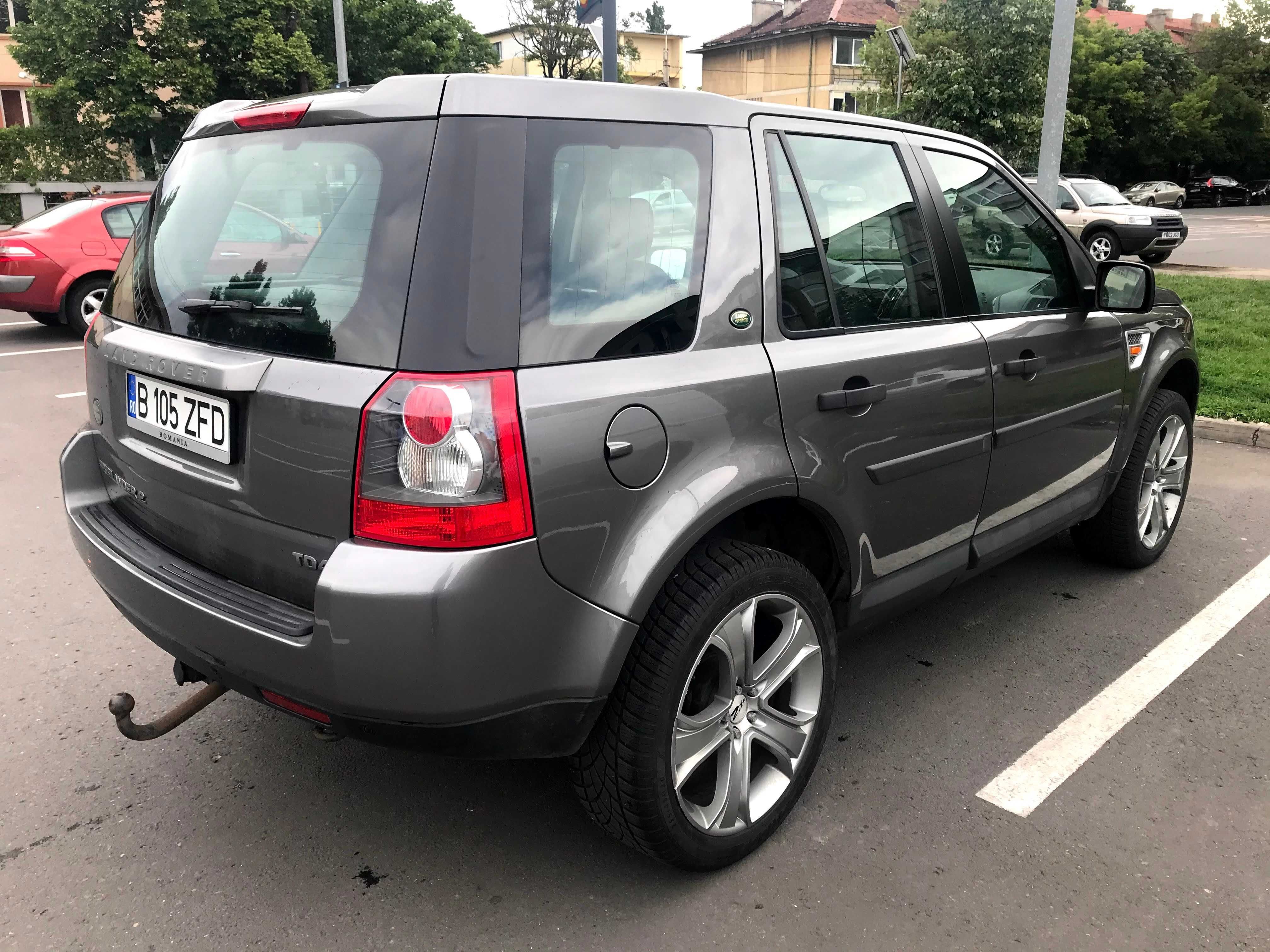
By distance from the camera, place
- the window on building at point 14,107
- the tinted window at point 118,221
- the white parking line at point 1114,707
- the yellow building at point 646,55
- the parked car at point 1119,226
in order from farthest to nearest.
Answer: the yellow building at point 646,55 < the window on building at point 14,107 < the parked car at point 1119,226 < the tinted window at point 118,221 < the white parking line at point 1114,707

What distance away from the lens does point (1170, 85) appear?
50781 millimetres

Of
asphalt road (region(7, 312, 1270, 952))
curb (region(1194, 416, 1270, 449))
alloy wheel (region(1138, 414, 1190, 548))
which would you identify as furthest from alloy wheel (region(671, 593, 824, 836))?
curb (region(1194, 416, 1270, 449))

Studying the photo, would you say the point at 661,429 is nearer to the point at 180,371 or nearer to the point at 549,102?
the point at 549,102

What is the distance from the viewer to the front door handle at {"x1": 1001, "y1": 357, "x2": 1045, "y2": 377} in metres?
3.12

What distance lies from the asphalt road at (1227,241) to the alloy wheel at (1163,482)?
14.8 metres

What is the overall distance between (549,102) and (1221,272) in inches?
663

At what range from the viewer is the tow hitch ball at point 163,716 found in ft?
7.63

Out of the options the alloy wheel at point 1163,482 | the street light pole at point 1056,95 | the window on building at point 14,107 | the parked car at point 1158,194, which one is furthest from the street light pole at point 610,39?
the window on building at point 14,107

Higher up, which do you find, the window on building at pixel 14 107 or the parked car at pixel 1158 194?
the window on building at pixel 14 107

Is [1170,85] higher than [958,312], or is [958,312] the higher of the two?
[1170,85]

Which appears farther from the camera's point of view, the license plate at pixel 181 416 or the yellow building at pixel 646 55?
the yellow building at pixel 646 55

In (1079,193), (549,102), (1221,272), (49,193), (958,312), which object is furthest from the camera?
(49,193)

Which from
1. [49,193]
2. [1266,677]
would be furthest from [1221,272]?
[49,193]

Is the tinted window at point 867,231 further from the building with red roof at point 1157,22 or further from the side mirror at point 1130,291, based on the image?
the building with red roof at point 1157,22
